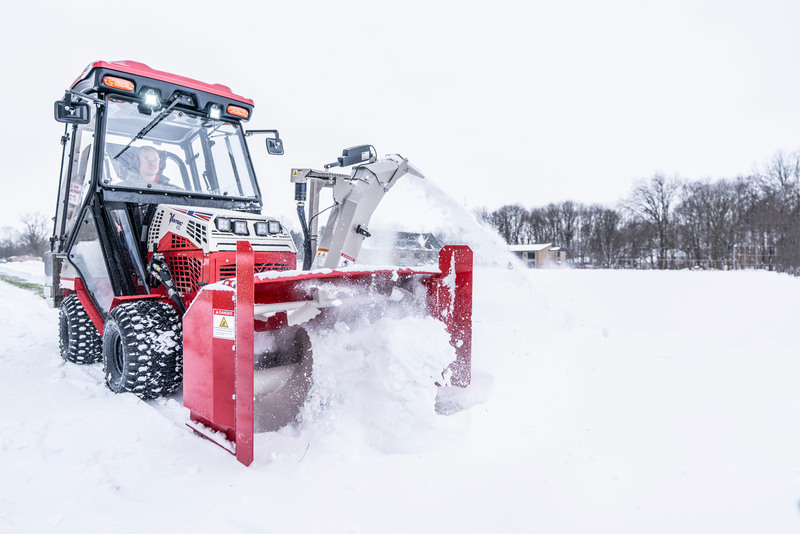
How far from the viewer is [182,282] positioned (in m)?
3.72

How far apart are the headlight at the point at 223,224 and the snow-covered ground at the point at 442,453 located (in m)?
1.15

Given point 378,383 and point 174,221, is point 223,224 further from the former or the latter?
point 378,383

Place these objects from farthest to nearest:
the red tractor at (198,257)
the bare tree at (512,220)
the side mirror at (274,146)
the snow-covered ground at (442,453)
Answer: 1. the bare tree at (512,220)
2. the side mirror at (274,146)
3. the red tractor at (198,257)
4. the snow-covered ground at (442,453)

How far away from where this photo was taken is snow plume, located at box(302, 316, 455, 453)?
291cm

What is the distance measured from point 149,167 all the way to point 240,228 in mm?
1186

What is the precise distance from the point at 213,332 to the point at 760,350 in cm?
540

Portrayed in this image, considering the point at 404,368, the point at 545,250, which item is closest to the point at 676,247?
the point at 545,250

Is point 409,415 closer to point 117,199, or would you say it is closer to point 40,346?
point 117,199

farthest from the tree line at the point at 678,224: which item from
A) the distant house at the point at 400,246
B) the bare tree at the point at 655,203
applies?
the distant house at the point at 400,246

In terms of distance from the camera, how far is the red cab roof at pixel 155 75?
3797 millimetres

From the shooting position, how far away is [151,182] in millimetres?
4117

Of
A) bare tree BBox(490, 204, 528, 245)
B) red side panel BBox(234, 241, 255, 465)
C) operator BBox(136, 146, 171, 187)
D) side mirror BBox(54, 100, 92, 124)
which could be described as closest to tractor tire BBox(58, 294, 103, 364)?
operator BBox(136, 146, 171, 187)

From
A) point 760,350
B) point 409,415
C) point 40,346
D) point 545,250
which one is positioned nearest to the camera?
point 409,415

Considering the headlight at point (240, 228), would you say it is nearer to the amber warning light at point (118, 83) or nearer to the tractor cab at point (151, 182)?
the tractor cab at point (151, 182)
